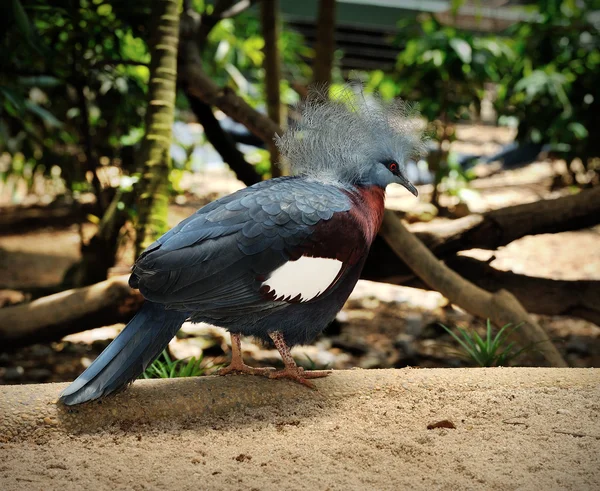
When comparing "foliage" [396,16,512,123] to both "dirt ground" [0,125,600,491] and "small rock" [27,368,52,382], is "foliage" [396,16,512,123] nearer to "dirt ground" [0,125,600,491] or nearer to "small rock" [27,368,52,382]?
"small rock" [27,368,52,382]

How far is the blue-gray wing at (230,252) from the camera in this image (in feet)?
7.20

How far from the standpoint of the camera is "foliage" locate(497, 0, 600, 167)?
22.5 ft

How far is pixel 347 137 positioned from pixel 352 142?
0.08ft

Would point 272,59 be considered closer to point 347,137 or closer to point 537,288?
point 537,288

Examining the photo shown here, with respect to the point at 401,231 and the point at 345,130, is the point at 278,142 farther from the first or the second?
the point at 401,231

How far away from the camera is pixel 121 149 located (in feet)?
20.8

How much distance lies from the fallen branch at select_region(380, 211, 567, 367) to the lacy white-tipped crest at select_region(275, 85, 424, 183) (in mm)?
1275

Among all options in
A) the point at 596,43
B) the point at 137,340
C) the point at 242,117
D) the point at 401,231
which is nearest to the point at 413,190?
the point at 137,340

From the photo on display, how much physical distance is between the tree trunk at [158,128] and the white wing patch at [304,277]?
1.32 meters

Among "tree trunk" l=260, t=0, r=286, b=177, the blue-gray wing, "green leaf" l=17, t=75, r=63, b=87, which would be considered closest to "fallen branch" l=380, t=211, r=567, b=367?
the blue-gray wing

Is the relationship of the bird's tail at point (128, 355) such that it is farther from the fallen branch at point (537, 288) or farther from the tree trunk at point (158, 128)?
the fallen branch at point (537, 288)

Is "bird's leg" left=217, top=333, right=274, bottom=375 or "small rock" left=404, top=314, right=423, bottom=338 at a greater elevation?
"bird's leg" left=217, top=333, right=274, bottom=375

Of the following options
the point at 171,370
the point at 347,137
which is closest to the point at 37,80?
the point at 171,370

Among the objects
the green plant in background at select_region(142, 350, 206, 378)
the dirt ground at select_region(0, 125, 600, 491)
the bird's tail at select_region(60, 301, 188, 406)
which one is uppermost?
the bird's tail at select_region(60, 301, 188, 406)
